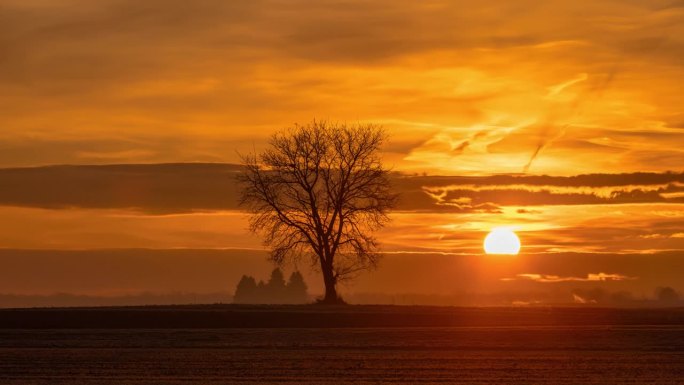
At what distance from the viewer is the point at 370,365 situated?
4041 centimetres

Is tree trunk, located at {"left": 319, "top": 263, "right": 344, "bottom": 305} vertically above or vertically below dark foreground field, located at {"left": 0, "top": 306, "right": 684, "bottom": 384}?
above

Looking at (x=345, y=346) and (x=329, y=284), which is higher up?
(x=329, y=284)

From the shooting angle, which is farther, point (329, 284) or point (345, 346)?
point (329, 284)

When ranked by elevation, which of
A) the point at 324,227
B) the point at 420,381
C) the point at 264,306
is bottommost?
the point at 420,381

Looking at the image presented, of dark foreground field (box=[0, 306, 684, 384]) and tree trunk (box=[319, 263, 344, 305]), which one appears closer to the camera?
dark foreground field (box=[0, 306, 684, 384])

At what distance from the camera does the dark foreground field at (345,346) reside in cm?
3719

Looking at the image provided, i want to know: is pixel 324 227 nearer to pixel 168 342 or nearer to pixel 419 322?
pixel 419 322

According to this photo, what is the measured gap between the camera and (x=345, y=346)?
48.7 m

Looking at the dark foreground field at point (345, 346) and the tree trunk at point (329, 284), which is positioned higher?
the tree trunk at point (329, 284)

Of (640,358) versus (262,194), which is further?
(262,194)

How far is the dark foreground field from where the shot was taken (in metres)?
37.2

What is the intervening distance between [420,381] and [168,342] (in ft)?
60.3

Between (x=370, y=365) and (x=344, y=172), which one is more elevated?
(x=344, y=172)

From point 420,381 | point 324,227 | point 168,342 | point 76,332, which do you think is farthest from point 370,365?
point 324,227
